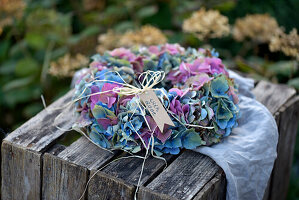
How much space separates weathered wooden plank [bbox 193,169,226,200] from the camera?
1.09 m

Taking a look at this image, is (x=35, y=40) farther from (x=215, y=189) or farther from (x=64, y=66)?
(x=215, y=189)

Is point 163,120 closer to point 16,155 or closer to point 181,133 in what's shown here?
point 181,133

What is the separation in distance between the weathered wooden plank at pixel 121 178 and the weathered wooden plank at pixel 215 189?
0.44ft

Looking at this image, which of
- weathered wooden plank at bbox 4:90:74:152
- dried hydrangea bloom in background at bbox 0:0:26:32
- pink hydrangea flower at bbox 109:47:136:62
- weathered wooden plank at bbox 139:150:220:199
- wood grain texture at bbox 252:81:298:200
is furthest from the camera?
dried hydrangea bloom in background at bbox 0:0:26:32

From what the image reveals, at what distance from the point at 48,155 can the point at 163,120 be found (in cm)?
35

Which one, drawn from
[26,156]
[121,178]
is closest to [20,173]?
[26,156]

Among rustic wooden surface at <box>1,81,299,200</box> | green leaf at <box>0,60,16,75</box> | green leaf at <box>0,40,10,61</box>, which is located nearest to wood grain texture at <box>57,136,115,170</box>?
rustic wooden surface at <box>1,81,299,200</box>

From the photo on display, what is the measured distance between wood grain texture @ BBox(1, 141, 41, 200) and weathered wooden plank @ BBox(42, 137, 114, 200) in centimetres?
3

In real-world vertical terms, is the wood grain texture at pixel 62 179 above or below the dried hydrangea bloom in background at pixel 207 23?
below

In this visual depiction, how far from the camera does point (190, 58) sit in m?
1.47

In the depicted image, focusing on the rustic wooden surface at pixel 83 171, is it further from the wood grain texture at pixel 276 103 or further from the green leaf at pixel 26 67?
the green leaf at pixel 26 67

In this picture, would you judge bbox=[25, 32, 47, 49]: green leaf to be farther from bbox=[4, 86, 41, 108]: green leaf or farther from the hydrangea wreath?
the hydrangea wreath

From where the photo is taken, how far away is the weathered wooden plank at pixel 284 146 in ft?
5.18

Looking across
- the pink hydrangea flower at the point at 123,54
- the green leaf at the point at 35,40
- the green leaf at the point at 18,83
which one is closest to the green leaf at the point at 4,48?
the green leaf at the point at 35,40
